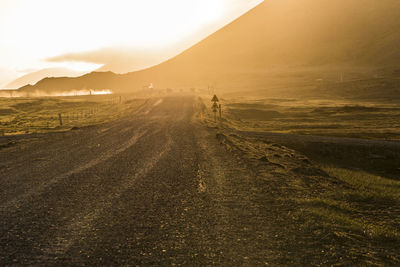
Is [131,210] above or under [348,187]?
above

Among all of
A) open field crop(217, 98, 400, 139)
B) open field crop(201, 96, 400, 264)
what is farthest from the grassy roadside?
open field crop(217, 98, 400, 139)

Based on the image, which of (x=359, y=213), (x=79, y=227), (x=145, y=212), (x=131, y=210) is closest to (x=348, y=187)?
(x=359, y=213)

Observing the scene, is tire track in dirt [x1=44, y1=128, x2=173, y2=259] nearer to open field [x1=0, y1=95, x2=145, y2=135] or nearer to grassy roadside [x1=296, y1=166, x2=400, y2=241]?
grassy roadside [x1=296, y1=166, x2=400, y2=241]

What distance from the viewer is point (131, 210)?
868 centimetres

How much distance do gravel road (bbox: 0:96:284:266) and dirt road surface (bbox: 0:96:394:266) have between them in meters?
0.03

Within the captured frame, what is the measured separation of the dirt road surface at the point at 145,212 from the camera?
634 cm

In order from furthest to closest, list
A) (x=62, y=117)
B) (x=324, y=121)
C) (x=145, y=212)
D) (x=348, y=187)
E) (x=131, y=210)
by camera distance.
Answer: (x=62, y=117), (x=324, y=121), (x=348, y=187), (x=131, y=210), (x=145, y=212)

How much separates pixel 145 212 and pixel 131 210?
19.8 inches

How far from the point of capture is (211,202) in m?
9.19

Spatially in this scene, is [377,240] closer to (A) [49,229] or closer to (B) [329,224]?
(B) [329,224]

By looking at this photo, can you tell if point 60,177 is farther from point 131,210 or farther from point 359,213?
point 359,213

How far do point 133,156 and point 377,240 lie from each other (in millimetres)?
11992

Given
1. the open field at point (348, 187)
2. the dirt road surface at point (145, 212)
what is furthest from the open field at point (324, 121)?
the dirt road surface at point (145, 212)

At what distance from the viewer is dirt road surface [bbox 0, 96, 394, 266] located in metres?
6.34
